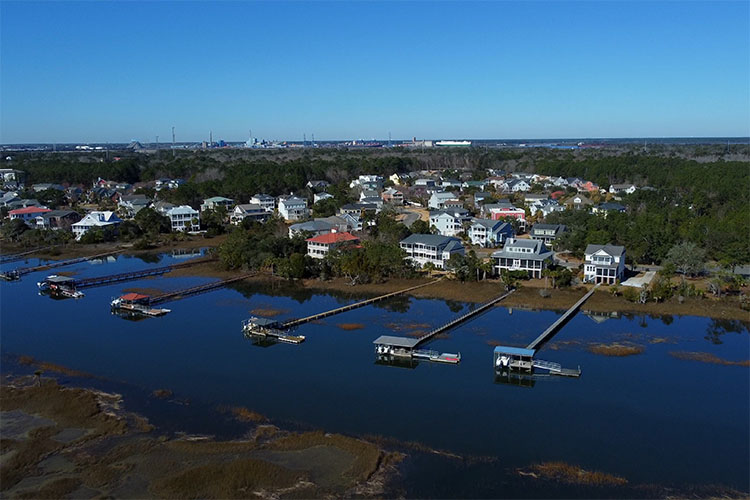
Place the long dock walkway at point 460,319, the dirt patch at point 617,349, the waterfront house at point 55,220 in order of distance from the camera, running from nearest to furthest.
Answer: the dirt patch at point 617,349, the long dock walkway at point 460,319, the waterfront house at point 55,220

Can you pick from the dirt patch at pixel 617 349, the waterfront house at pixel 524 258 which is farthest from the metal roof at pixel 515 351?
the waterfront house at pixel 524 258

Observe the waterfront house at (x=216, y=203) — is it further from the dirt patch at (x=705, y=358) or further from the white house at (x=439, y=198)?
the dirt patch at (x=705, y=358)

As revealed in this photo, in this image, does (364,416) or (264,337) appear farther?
(264,337)

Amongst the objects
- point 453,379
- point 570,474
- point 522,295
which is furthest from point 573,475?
point 522,295

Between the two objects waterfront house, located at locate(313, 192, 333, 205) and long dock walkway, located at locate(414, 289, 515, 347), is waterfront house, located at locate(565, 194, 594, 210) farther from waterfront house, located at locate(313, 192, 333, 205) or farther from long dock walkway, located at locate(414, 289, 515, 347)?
long dock walkway, located at locate(414, 289, 515, 347)

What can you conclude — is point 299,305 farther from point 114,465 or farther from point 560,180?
point 560,180

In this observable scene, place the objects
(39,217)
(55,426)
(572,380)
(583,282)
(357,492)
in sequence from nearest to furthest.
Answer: (357,492) < (55,426) < (572,380) < (583,282) < (39,217)

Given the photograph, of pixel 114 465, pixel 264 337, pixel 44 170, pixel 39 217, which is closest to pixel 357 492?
pixel 114 465
